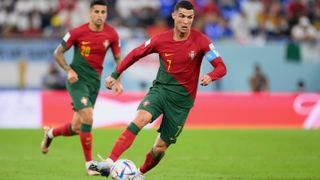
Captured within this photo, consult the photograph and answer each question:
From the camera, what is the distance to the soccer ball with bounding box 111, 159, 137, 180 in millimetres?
10266

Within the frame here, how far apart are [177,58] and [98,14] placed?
2732 millimetres

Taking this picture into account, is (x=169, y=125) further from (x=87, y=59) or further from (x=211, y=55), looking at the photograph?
(x=87, y=59)

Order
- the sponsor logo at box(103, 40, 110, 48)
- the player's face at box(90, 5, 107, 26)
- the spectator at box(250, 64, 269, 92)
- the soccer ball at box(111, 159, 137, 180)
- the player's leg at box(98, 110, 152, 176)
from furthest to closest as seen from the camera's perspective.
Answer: the spectator at box(250, 64, 269, 92) < the sponsor logo at box(103, 40, 110, 48) < the player's face at box(90, 5, 107, 26) < the player's leg at box(98, 110, 152, 176) < the soccer ball at box(111, 159, 137, 180)

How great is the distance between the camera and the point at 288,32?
93.8 feet

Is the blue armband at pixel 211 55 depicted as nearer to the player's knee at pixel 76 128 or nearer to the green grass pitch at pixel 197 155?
the green grass pitch at pixel 197 155

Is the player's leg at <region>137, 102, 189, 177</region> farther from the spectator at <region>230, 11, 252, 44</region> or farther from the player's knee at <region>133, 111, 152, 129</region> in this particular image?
the spectator at <region>230, 11, 252, 44</region>

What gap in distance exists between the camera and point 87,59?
13.4 meters

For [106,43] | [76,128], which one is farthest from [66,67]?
[76,128]

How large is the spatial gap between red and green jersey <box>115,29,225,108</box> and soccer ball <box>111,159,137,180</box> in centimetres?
121

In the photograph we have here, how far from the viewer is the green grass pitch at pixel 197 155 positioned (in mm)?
12625

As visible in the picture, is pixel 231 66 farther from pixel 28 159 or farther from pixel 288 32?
pixel 28 159

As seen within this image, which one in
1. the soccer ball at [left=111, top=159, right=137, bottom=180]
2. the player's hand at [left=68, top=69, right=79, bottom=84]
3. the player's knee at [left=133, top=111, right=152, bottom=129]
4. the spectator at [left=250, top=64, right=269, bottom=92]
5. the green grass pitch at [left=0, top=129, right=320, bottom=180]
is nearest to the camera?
the soccer ball at [left=111, top=159, right=137, bottom=180]

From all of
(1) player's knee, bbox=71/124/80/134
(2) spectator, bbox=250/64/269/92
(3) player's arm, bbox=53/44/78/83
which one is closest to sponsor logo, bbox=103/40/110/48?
(3) player's arm, bbox=53/44/78/83

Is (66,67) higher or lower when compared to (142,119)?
lower
